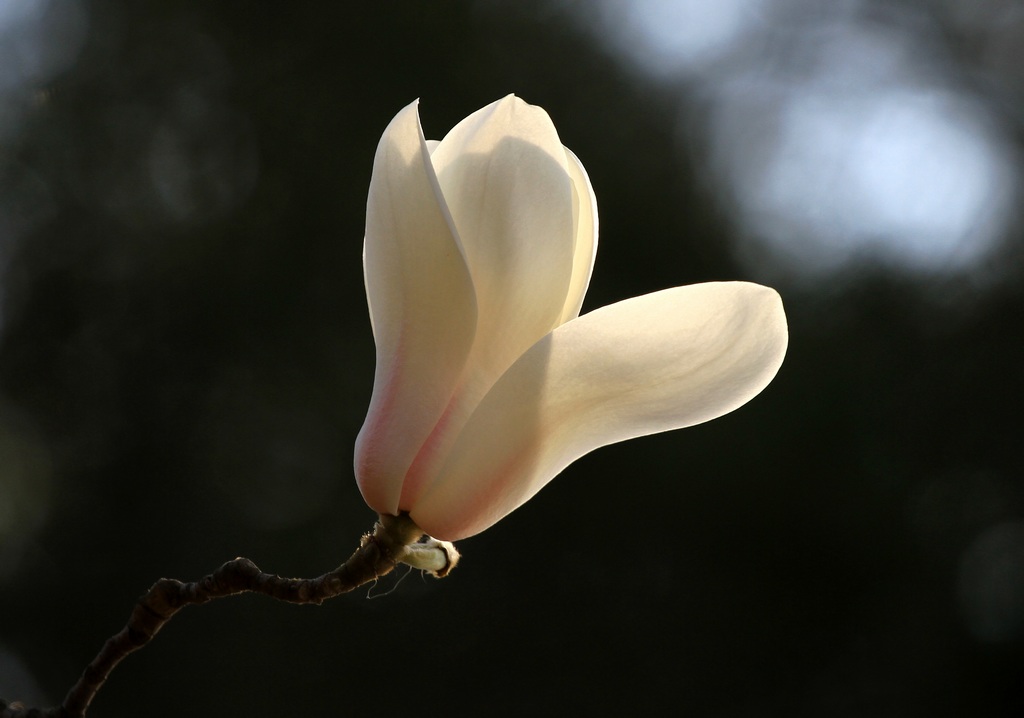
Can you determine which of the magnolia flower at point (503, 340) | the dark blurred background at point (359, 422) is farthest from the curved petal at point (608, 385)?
the dark blurred background at point (359, 422)

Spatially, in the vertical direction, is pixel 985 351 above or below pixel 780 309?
above

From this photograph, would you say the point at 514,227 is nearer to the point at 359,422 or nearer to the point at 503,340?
the point at 503,340

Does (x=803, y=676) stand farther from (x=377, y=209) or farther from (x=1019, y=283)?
(x=377, y=209)

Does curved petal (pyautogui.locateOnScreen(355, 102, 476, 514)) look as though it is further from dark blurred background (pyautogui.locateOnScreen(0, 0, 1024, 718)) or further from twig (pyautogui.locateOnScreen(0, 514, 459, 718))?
dark blurred background (pyautogui.locateOnScreen(0, 0, 1024, 718))

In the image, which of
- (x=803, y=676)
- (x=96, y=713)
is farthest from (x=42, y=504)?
(x=803, y=676)

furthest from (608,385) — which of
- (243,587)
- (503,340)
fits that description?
(243,587)

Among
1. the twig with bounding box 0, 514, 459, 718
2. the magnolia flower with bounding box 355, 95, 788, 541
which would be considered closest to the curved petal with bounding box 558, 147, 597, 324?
the magnolia flower with bounding box 355, 95, 788, 541
